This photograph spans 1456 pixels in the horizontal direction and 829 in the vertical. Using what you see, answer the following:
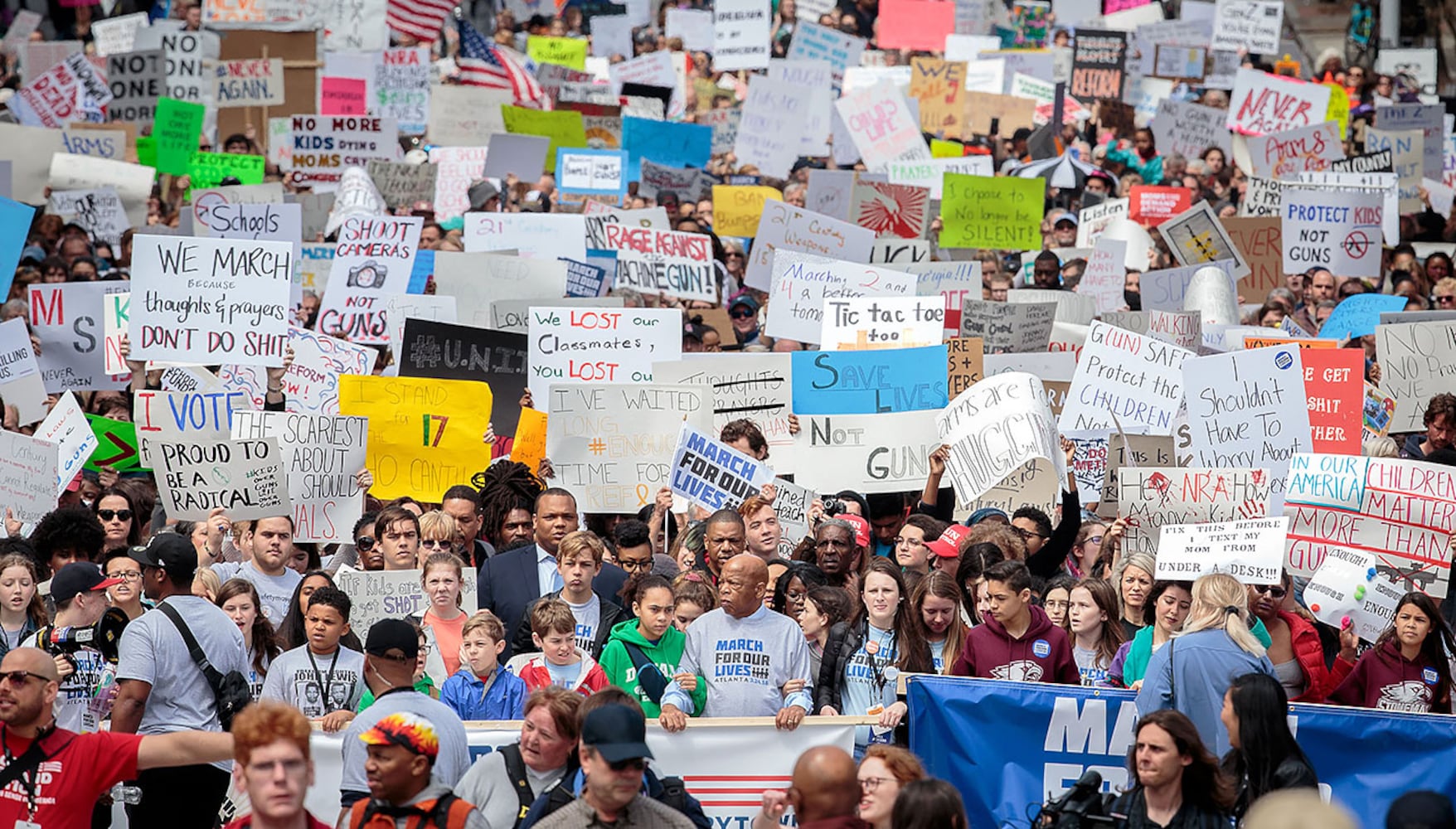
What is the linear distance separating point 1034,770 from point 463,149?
14460 millimetres

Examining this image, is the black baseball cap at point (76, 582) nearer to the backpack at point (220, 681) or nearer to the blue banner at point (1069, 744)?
the backpack at point (220, 681)

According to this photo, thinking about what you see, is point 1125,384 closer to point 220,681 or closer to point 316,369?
point 316,369

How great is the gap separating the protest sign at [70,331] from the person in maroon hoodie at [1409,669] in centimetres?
900

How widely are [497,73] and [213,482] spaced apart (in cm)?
1722

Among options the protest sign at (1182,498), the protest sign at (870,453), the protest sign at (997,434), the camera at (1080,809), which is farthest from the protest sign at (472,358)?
the camera at (1080,809)

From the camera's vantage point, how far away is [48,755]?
6484mm

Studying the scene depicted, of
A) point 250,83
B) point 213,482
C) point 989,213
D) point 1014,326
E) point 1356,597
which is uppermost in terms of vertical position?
point 250,83

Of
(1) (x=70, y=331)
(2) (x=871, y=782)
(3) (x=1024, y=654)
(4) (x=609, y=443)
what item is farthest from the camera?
(1) (x=70, y=331)

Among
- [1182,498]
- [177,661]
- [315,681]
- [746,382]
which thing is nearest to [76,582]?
[177,661]

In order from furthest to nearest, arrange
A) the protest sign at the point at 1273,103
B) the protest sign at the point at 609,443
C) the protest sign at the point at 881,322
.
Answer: the protest sign at the point at 1273,103, the protest sign at the point at 881,322, the protest sign at the point at 609,443

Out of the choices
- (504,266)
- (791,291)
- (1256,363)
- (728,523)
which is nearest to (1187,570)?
(728,523)

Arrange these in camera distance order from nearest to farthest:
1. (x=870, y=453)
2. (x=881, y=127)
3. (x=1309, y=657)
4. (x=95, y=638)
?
(x=95, y=638) < (x=1309, y=657) < (x=870, y=453) < (x=881, y=127)

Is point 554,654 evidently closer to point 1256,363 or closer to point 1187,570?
point 1187,570

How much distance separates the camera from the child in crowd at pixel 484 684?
7941 millimetres
